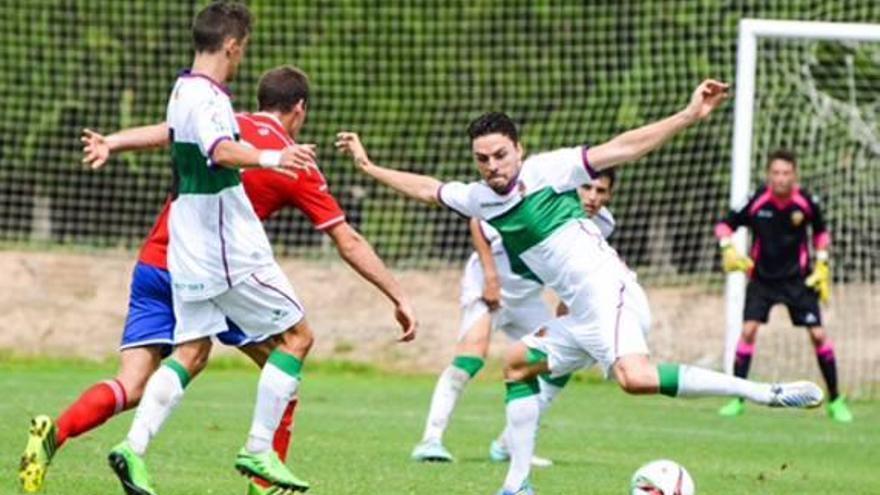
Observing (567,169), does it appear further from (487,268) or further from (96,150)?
(487,268)

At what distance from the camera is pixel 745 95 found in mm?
17562

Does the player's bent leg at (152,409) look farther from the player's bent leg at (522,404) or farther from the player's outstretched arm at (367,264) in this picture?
the player's bent leg at (522,404)

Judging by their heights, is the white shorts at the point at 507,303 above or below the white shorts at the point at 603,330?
below

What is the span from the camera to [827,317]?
21.4 metres

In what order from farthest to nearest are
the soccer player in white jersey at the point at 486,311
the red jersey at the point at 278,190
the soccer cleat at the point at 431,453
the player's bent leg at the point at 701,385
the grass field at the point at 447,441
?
1. the soccer player in white jersey at the point at 486,311
2. the soccer cleat at the point at 431,453
3. the grass field at the point at 447,441
4. the red jersey at the point at 278,190
5. the player's bent leg at the point at 701,385

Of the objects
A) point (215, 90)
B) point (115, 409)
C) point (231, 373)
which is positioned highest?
point (215, 90)

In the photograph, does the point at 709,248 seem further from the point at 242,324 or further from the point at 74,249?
the point at 242,324

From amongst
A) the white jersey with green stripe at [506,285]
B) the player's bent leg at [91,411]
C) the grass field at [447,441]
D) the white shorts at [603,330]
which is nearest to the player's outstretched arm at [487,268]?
the white jersey with green stripe at [506,285]

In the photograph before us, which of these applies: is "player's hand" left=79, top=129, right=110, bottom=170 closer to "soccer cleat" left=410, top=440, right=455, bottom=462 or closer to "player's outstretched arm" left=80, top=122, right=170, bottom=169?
"player's outstretched arm" left=80, top=122, right=170, bottom=169

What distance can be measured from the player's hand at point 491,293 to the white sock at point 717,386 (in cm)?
364

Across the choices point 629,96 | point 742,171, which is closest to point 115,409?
point 742,171

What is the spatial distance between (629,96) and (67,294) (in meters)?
6.55

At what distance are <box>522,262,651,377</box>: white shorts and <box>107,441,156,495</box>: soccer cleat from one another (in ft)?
7.48

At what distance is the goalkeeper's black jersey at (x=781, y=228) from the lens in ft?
54.0
